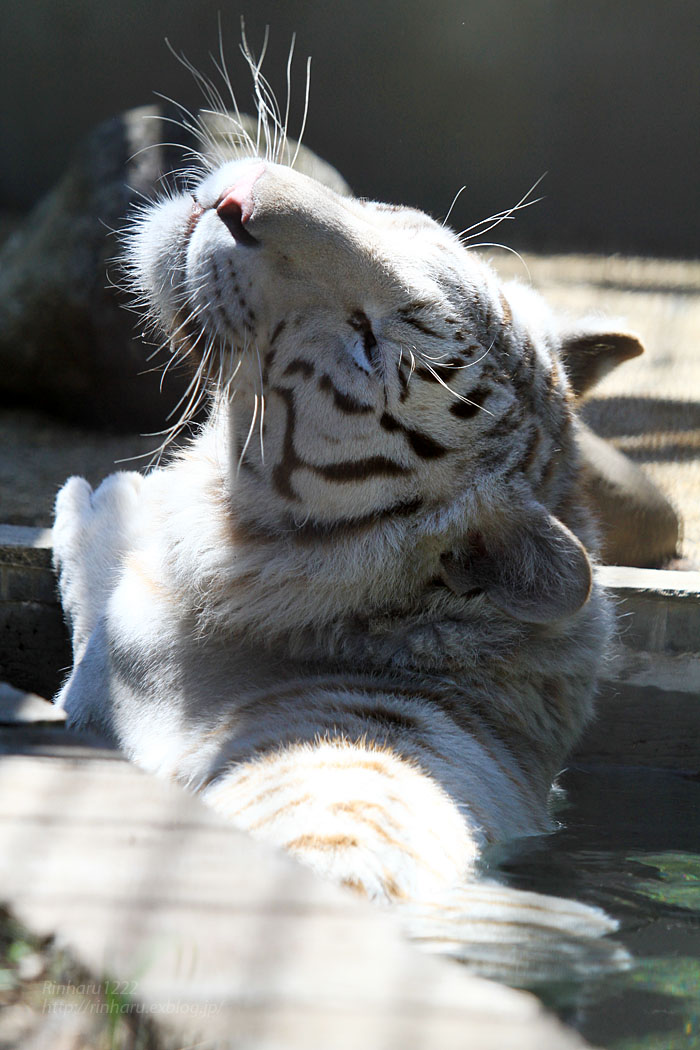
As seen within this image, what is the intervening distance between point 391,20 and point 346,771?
339 inches

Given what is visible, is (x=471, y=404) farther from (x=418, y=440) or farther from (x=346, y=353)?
(x=346, y=353)

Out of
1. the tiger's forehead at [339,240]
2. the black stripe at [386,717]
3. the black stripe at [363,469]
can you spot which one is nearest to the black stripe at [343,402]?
the black stripe at [363,469]

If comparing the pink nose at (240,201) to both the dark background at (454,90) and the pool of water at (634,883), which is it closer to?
the pool of water at (634,883)

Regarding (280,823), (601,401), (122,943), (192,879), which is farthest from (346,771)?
(601,401)

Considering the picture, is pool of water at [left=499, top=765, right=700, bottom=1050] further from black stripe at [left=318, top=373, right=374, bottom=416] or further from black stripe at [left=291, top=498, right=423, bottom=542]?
black stripe at [left=318, top=373, right=374, bottom=416]

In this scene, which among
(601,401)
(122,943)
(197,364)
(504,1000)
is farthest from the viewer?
(601,401)

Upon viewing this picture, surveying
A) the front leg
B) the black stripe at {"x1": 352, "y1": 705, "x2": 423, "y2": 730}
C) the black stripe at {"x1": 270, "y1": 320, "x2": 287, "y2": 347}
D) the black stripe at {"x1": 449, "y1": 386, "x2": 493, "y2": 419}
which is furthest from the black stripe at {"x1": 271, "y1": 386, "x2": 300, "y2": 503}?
the front leg

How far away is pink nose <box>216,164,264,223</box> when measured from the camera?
2.46 meters

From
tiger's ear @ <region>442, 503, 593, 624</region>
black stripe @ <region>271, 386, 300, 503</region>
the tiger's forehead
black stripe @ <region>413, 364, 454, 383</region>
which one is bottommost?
tiger's ear @ <region>442, 503, 593, 624</region>

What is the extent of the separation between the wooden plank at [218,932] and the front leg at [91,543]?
4.87ft

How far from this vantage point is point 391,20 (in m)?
9.37

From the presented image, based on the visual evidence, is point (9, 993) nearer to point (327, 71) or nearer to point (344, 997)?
point (344, 997)

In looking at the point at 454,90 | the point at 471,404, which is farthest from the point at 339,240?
the point at 454,90

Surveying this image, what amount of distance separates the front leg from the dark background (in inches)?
243
